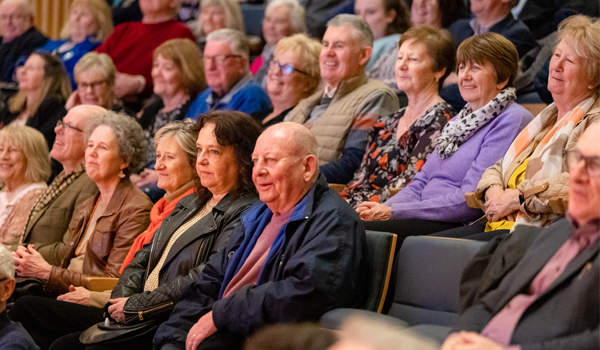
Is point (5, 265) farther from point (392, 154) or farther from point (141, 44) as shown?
point (141, 44)

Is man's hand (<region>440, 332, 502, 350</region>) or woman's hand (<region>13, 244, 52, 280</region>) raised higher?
man's hand (<region>440, 332, 502, 350</region>)

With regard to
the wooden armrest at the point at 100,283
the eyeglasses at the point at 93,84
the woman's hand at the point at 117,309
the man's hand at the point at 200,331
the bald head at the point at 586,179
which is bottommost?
the wooden armrest at the point at 100,283

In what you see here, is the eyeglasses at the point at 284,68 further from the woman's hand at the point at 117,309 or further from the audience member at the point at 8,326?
the audience member at the point at 8,326

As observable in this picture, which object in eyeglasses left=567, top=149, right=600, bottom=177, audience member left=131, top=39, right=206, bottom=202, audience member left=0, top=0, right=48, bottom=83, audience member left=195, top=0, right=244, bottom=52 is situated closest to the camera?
eyeglasses left=567, top=149, right=600, bottom=177

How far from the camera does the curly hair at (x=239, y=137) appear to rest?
9.31 feet

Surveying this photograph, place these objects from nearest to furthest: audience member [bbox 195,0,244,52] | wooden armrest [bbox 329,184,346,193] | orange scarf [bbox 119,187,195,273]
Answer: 1. orange scarf [bbox 119,187,195,273]
2. wooden armrest [bbox 329,184,346,193]
3. audience member [bbox 195,0,244,52]

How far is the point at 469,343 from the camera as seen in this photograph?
1437 millimetres

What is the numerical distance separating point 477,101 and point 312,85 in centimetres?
157

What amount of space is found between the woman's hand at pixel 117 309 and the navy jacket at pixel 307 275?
301 mm

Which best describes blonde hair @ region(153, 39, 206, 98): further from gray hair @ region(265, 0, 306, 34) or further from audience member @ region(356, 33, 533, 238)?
audience member @ region(356, 33, 533, 238)

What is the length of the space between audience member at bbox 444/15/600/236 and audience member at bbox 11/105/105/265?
222cm

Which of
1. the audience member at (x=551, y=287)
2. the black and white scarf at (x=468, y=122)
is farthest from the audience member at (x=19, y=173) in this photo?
the audience member at (x=551, y=287)

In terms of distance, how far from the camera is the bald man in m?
2.06

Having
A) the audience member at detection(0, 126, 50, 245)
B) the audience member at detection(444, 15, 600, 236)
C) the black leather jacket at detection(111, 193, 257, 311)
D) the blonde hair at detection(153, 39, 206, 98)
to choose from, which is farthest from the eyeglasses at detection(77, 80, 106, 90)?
the audience member at detection(444, 15, 600, 236)
